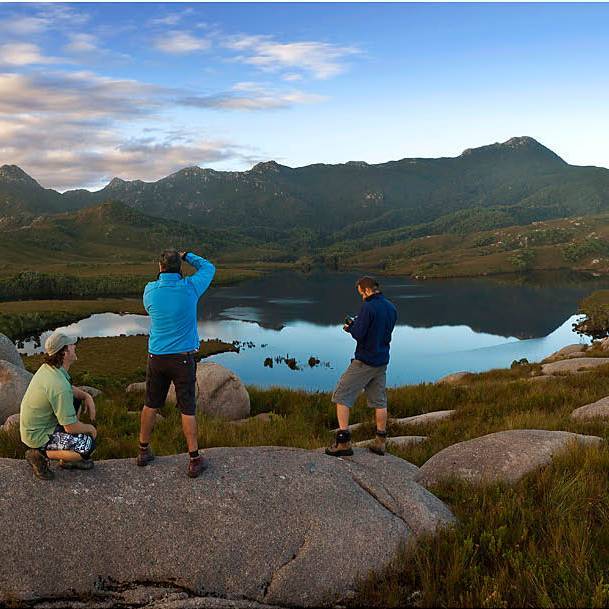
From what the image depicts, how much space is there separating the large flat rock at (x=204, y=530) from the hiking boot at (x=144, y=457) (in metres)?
0.14

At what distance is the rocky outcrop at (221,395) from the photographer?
1870cm

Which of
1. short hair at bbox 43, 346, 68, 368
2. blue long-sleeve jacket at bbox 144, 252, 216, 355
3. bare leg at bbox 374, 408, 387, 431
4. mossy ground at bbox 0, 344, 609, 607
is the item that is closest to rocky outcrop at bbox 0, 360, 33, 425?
mossy ground at bbox 0, 344, 609, 607

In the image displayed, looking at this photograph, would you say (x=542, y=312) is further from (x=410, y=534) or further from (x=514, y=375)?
(x=410, y=534)

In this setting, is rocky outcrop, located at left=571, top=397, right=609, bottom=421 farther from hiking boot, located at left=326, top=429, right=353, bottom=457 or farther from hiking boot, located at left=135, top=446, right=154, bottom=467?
hiking boot, located at left=135, top=446, right=154, bottom=467

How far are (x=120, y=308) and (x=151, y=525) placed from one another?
12453cm

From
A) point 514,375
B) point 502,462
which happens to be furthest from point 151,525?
point 514,375

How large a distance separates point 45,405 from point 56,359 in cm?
69

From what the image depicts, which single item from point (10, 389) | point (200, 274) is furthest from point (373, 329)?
point (10, 389)

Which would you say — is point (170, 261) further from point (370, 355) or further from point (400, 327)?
point (400, 327)

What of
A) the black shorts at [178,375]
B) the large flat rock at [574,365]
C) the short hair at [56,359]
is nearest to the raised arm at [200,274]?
the black shorts at [178,375]

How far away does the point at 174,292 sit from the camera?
24.8 feet

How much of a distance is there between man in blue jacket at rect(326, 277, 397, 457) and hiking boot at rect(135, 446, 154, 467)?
132 inches

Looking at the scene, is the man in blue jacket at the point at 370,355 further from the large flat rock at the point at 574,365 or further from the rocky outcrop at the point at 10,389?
the large flat rock at the point at 574,365

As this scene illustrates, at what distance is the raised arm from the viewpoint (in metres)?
7.86
